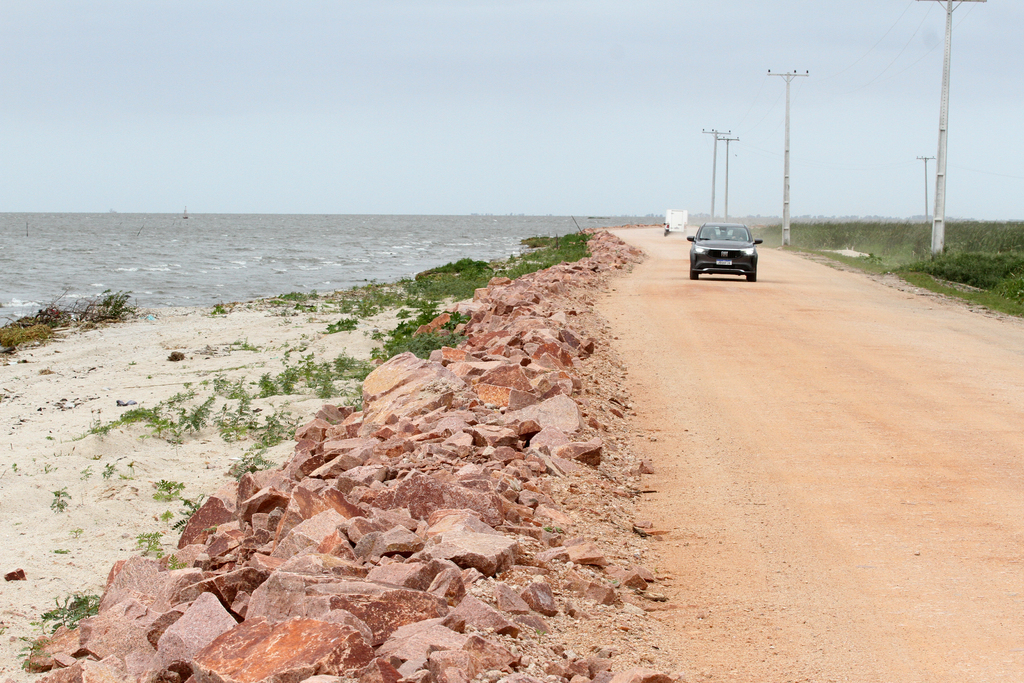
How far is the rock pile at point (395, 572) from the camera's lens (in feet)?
12.0

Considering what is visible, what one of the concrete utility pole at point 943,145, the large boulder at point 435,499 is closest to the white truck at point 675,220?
the concrete utility pole at point 943,145

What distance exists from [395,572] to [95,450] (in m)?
6.42

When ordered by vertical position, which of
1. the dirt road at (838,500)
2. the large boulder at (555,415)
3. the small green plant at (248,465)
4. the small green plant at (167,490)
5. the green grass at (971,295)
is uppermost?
the green grass at (971,295)

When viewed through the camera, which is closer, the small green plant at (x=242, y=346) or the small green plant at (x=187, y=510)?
the small green plant at (x=187, y=510)

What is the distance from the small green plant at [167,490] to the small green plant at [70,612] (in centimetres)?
216

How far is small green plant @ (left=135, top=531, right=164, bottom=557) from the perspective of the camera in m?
6.98

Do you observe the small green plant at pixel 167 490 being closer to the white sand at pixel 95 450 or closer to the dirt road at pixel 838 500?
the white sand at pixel 95 450

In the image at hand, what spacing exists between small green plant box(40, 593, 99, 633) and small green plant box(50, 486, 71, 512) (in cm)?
199

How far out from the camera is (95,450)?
9594 mm

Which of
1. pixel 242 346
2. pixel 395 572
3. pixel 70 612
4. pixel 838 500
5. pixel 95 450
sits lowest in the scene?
pixel 70 612

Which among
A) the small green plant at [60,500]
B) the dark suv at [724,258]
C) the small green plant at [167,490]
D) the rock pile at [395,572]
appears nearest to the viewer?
the rock pile at [395,572]

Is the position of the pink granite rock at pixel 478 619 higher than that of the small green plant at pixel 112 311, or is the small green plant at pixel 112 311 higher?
the pink granite rock at pixel 478 619

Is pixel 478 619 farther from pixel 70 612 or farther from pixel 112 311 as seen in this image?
pixel 112 311

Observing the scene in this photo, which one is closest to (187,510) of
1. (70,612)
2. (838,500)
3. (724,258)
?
(70,612)
